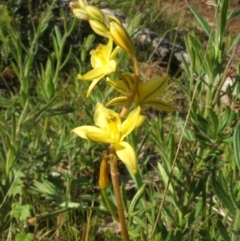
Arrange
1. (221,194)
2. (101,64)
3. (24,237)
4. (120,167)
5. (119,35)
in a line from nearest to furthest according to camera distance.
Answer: (119,35), (101,64), (221,194), (24,237), (120,167)

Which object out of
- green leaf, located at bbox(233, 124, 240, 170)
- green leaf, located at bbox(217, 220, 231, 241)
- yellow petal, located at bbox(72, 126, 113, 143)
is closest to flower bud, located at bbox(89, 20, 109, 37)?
yellow petal, located at bbox(72, 126, 113, 143)

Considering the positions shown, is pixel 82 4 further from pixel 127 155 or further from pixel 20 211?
pixel 20 211

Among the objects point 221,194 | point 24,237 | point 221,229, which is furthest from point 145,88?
point 24,237

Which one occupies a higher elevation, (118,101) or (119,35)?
(119,35)

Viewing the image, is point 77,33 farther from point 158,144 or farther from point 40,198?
point 158,144

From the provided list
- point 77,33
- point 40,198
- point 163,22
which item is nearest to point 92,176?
point 40,198
